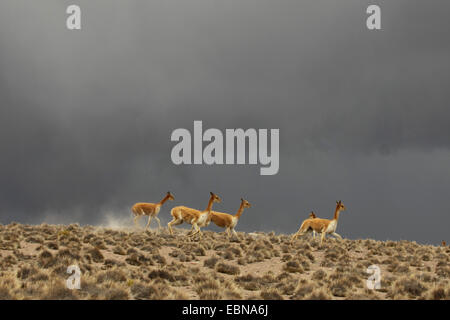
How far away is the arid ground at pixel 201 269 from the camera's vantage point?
1287 cm

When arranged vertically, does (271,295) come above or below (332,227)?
above

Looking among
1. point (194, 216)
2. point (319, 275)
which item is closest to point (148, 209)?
point (194, 216)

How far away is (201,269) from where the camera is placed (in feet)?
60.6

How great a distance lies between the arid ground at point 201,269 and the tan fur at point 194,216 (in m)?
1.29

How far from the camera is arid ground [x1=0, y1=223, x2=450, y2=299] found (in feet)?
42.2

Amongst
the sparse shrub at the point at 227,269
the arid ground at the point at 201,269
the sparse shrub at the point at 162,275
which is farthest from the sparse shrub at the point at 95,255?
the sparse shrub at the point at 227,269

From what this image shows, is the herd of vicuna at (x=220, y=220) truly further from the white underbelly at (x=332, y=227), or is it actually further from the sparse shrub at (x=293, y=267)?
the sparse shrub at (x=293, y=267)

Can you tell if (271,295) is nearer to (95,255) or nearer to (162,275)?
(162,275)

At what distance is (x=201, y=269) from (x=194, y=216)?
765 cm

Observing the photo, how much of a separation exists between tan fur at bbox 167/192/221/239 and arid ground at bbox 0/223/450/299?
1.29 m

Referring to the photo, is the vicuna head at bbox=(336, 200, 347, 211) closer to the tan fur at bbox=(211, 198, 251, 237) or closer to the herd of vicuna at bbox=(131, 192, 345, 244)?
the herd of vicuna at bbox=(131, 192, 345, 244)

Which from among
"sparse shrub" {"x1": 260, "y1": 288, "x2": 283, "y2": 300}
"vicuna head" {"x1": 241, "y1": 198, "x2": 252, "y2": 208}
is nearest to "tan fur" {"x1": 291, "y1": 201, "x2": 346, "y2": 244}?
"vicuna head" {"x1": 241, "y1": 198, "x2": 252, "y2": 208}

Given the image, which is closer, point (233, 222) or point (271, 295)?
point (271, 295)

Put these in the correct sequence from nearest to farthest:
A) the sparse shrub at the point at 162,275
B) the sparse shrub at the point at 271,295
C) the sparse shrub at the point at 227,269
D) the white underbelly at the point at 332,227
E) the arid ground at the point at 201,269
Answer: the arid ground at the point at 201,269
the sparse shrub at the point at 271,295
the sparse shrub at the point at 162,275
the sparse shrub at the point at 227,269
the white underbelly at the point at 332,227
